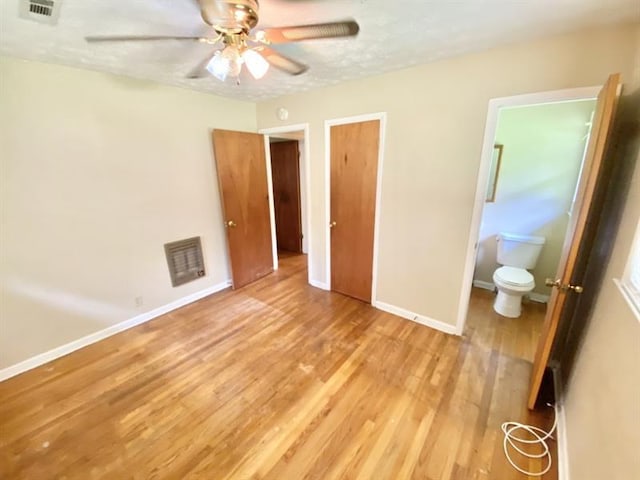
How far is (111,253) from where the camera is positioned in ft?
7.64

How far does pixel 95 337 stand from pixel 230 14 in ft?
8.99

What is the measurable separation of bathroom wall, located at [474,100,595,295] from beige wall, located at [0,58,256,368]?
10.6ft

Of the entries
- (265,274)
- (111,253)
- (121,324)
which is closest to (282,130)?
(265,274)

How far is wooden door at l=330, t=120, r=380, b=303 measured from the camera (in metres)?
2.51

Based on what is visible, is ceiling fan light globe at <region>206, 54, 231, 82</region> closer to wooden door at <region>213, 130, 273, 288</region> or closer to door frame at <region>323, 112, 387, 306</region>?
door frame at <region>323, 112, 387, 306</region>

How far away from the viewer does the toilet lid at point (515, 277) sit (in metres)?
2.46

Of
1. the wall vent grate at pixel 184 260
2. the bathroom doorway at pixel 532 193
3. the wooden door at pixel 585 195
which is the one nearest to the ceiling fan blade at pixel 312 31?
the wooden door at pixel 585 195

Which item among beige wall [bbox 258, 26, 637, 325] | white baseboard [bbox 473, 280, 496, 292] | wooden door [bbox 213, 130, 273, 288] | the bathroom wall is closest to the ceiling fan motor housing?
beige wall [bbox 258, 26, 637, 325]

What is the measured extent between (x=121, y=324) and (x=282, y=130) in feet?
8.63

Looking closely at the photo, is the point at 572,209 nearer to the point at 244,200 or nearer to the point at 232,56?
the point at 232,56

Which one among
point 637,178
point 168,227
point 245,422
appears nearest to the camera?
point 637,178

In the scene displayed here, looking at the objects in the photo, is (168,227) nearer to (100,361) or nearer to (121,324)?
(121,324)

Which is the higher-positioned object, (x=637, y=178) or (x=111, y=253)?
(x=637, y=178)

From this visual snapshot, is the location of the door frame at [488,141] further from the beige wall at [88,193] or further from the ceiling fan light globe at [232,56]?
the beige wall at [88,193]
